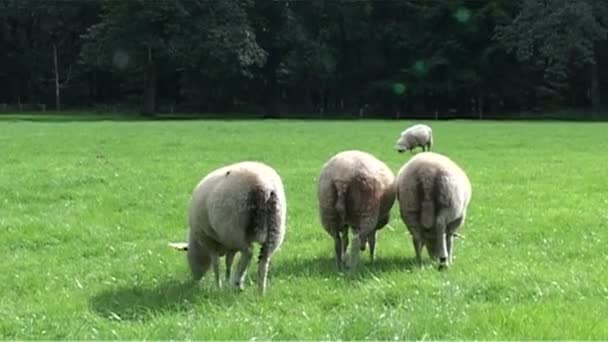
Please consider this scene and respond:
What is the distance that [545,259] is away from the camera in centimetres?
973

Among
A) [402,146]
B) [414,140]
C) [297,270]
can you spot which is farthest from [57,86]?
[297,270]

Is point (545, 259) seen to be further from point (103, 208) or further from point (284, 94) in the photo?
point (284, 94)

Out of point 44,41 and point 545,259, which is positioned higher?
point 44,41

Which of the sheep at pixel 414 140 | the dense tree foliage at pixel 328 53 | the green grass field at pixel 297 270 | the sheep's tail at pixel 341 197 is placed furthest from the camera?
the dense tree foliage at pixel 328 53

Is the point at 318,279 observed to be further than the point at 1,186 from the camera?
No

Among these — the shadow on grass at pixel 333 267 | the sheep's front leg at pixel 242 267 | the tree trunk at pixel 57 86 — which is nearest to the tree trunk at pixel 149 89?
the tree trunk at pixel 57 86

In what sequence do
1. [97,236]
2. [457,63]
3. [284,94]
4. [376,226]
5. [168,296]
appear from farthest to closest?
[284,94]
[457,63]
[97,236]
[376,226]
[168,296]

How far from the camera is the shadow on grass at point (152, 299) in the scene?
7695mm

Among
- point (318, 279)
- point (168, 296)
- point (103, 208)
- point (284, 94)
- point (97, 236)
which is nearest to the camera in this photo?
point (168, 296)

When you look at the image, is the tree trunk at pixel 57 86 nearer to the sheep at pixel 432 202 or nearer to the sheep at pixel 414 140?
the sheep at pixel 414 140

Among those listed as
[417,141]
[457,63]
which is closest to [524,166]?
[417,141]

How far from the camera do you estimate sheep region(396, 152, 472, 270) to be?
916cm

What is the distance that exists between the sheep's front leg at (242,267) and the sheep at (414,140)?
62.4 feet

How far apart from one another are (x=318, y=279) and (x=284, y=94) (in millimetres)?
64491
